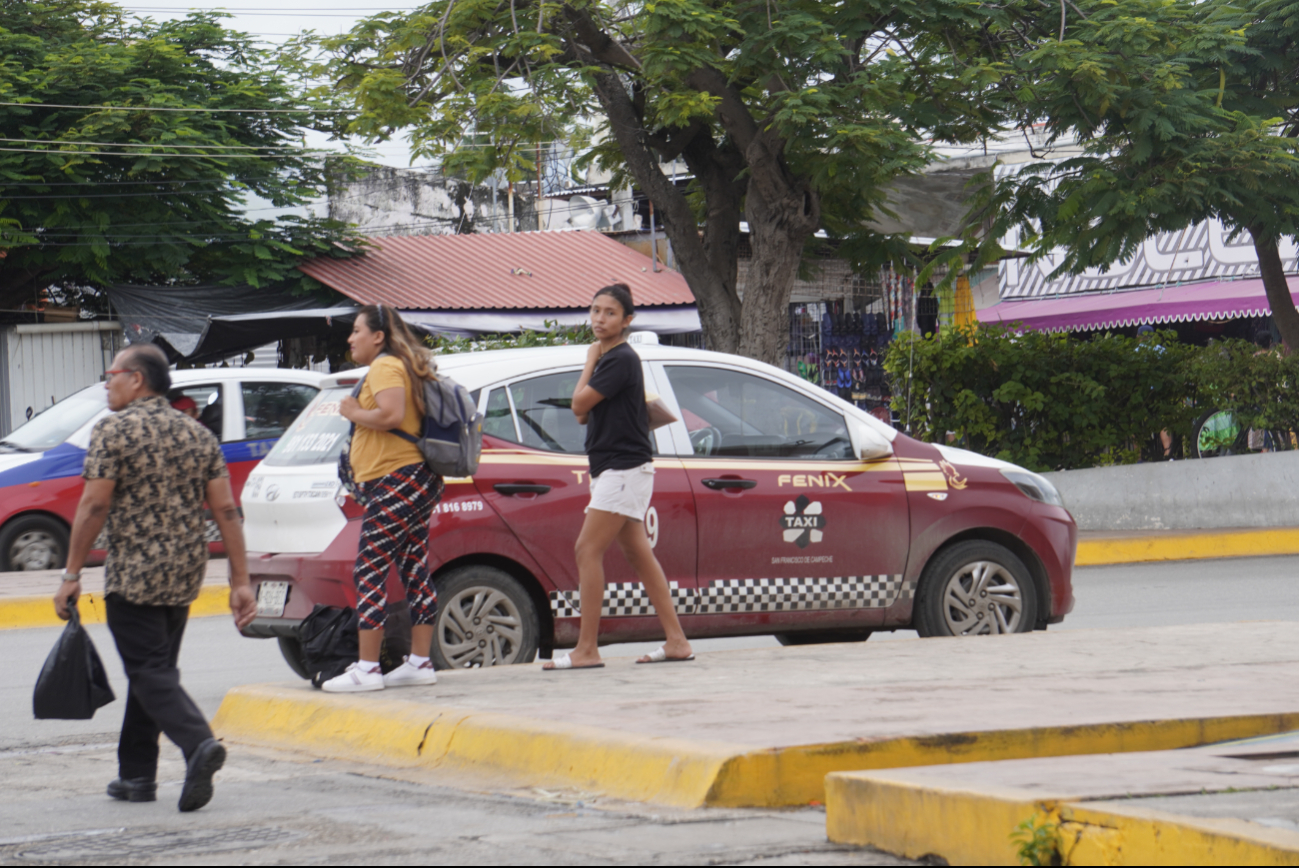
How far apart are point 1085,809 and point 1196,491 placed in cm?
1269

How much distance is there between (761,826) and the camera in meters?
4.18

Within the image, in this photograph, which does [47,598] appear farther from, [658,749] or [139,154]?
[139,154]

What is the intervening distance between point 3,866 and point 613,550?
3.60 metres

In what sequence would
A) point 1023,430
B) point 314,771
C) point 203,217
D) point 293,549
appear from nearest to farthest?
point 314,771 < point 293,549 < point 1023,430 < point 203,217

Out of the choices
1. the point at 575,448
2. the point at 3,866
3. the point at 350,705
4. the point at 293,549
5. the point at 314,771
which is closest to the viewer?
the point at 3,866

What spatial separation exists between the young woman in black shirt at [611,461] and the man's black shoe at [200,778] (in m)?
2.07

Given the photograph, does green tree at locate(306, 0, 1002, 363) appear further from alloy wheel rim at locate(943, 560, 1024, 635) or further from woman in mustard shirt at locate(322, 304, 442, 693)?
woman in mustard shirt at locate(322, 304, 442, 693)

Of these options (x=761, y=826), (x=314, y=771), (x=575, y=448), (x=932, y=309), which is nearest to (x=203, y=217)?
(x=932, y=309)

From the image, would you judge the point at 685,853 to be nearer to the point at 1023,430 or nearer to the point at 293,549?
the point at 293,549

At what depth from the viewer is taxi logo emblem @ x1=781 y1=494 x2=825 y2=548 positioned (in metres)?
7.50

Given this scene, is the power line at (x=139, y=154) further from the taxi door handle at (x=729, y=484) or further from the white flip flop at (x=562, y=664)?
the white flip flop at (x=562, y=664)

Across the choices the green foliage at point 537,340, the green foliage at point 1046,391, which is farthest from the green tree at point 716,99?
the green foliage at point 1046,391

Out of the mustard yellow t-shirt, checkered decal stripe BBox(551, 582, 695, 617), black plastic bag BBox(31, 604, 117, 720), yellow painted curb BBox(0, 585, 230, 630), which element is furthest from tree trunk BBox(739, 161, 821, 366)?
black plastic bag BBox(31, 604, 117, 720)

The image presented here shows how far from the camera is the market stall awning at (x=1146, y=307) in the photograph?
2609 centimetres
